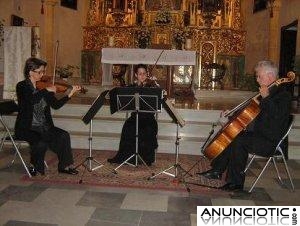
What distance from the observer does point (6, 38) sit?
29.0ft

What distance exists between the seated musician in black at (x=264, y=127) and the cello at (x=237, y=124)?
0.10m

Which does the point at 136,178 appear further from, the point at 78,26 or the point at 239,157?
the point at 78,26

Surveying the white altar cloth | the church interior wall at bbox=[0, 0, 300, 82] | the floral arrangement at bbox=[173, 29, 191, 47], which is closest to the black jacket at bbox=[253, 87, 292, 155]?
the white altar cloth

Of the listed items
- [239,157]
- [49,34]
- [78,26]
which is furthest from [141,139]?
[78,26]

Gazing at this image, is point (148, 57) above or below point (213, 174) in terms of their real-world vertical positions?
above

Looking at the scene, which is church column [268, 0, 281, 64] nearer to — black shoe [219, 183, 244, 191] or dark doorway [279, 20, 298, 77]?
dark doorway [279, 20, 298, 77]

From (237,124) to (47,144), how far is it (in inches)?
95.9

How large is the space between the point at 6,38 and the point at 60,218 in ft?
20.4

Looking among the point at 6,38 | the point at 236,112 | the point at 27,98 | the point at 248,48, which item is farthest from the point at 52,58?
the point at 236,112

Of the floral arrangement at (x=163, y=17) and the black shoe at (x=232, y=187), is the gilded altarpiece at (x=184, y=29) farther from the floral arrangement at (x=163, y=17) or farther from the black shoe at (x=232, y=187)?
the black shoe at (x=232, y=187)

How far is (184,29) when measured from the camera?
13.0 metres

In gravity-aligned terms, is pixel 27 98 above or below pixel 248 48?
below

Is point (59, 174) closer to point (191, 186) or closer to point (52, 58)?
point (191, 186)

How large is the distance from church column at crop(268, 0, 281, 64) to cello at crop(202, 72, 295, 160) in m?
7.60
